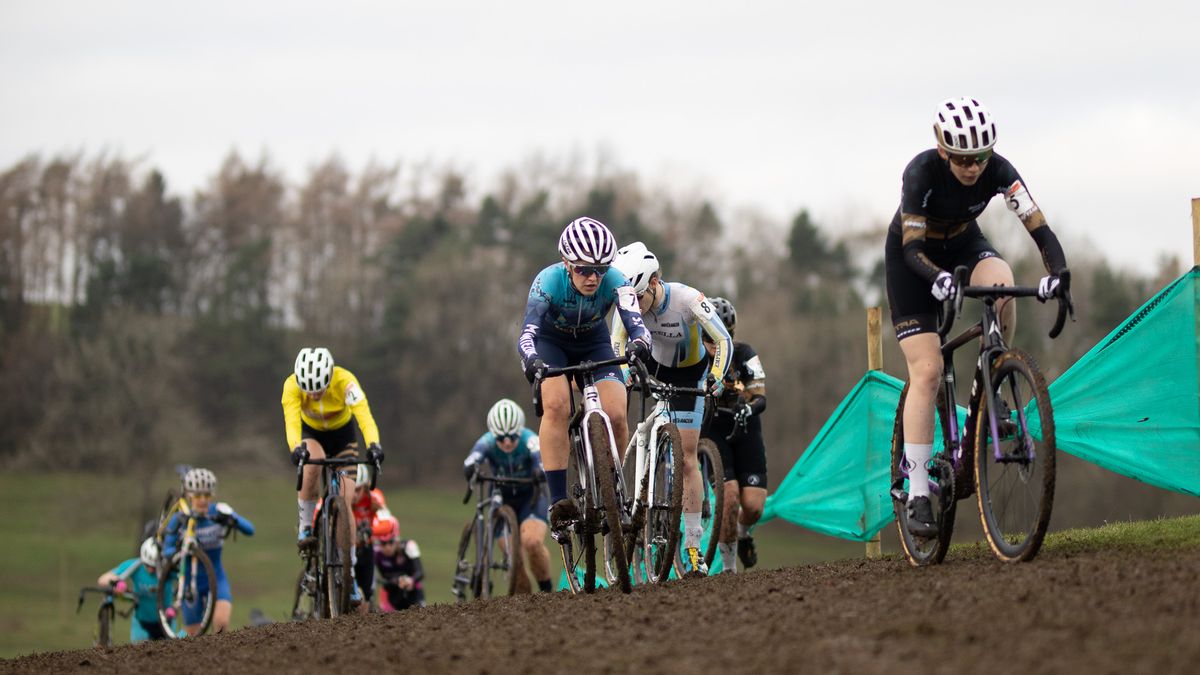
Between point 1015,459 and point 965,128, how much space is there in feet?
5.76

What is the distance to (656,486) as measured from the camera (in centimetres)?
981

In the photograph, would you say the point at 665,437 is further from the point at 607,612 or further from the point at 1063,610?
the point at 1063,610

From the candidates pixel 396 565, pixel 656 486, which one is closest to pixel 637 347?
pixel 656 486

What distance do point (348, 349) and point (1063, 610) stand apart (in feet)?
234

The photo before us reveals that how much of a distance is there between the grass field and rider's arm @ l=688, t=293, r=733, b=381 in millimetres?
34270

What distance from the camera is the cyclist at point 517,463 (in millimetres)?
14844

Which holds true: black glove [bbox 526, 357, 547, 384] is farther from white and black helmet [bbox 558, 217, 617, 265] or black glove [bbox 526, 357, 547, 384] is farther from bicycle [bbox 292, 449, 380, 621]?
bicycle [bbox 292, 449, 380, 621]

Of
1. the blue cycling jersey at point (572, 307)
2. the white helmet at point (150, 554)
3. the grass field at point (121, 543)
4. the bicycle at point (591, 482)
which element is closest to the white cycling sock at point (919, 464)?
the bicycle at point (591, 482)

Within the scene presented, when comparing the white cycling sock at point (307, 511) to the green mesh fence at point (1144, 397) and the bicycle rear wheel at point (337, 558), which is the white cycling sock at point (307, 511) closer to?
the bicycle rear wheel at point (337, 558)

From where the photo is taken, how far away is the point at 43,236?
75.9 meters

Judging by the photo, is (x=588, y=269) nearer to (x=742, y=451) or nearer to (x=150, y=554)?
(x=742, y=451)

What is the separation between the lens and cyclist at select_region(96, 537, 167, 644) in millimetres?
17250

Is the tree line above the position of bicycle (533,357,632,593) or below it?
above

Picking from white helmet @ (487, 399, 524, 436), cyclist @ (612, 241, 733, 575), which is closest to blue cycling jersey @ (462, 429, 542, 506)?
white helmet @ (487, 399, 524, 436)
